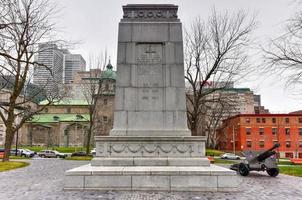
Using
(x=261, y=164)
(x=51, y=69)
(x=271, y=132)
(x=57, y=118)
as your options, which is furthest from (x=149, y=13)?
(x=57, y=118)

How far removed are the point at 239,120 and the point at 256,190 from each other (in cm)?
5770

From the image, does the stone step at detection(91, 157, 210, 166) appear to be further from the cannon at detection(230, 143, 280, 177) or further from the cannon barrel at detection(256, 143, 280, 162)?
the cannon barrel at detection(256, 143, 280, 162)

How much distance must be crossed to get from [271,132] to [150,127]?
58.7 meters

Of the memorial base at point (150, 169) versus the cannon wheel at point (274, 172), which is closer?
the memorial base at point (150, 169)

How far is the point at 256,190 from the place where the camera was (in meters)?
9.96

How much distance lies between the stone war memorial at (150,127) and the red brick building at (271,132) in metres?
53.2

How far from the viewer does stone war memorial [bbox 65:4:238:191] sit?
9641mm

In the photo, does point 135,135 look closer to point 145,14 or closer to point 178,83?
point 178,83

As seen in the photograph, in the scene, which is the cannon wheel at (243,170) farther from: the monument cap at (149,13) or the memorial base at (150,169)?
the monument cap at (149,13)

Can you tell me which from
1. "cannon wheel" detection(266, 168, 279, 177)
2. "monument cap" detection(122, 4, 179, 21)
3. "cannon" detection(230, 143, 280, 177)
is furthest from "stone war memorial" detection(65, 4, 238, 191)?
"cannon wheel" detection(266, 168, 279, 177)

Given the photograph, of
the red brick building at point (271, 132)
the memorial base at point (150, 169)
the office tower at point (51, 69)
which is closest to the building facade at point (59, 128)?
the red brick building at point (271, 132)

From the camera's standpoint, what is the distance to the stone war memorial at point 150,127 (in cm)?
964

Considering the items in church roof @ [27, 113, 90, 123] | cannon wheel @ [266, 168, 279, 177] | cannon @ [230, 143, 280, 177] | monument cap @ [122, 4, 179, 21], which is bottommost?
cannon wheel @ [266, 168, 279, 177]

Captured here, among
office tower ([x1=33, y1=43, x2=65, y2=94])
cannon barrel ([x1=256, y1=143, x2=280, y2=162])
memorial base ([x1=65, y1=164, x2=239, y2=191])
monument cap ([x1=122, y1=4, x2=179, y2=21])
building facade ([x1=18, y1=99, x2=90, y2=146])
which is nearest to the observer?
memorial base ([x1=65, y1=164, x2=239, y2=191])
